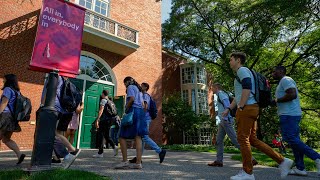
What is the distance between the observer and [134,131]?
4672 mm

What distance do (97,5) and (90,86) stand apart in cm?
459

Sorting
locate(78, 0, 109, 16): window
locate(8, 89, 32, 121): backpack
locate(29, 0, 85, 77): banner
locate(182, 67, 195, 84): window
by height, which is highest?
locate(78, 0, 109, 16): window

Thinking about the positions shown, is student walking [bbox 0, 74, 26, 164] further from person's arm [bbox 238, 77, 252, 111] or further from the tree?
the tree

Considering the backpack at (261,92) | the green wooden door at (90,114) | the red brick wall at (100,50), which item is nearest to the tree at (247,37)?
the red brick wall at (100,50)

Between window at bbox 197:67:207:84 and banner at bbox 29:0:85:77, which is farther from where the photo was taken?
window at bbox 197:67:207:84

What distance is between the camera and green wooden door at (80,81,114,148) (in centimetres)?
1110

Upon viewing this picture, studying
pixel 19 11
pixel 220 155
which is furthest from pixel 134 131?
pixel 19 11

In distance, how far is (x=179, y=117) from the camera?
17.6 m

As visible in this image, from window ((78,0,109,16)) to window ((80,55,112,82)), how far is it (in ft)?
9.44

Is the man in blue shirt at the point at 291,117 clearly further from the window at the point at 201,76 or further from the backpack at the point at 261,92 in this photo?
the window at the point at 201,76

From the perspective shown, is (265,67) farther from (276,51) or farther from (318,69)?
(318,69)

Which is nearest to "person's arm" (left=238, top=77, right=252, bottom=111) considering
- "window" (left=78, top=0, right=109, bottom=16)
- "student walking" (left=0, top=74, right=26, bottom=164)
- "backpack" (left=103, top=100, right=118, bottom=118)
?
"backpack" (left=103, top=100, right=118, bottom=118)

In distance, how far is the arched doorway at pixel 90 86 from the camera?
1115 centimetres

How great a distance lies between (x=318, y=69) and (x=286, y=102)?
16.4 meters
